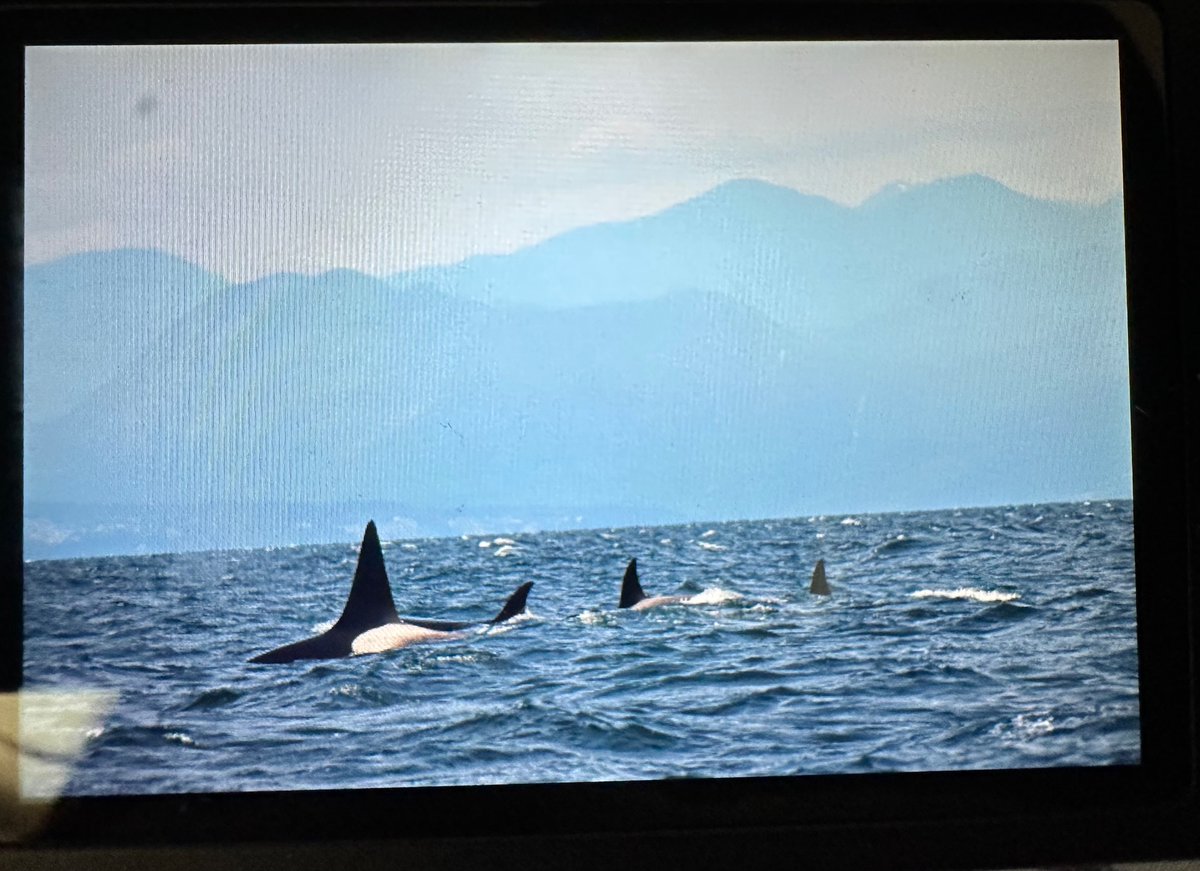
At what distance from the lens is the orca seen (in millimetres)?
1345

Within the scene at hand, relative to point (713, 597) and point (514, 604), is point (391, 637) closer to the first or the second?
point (514, 604)

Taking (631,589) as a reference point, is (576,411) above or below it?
above

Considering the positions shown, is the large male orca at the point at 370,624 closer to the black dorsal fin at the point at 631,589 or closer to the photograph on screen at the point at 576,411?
the photograph on screen at the point at 576,411

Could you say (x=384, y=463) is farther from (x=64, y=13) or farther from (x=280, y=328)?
(x=64, y=13)

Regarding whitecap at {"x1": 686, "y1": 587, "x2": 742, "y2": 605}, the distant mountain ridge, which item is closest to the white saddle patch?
the distant mountain ridge

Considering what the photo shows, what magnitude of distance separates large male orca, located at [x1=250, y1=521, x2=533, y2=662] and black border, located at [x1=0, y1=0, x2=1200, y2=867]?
17 centimetres

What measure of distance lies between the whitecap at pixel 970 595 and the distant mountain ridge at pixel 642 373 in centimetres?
11

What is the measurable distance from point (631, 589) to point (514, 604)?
0.48ft

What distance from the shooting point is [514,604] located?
1363 mm

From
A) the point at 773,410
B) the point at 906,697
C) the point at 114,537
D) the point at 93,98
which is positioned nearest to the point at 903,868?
the point at 906,697

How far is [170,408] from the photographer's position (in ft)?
4.43

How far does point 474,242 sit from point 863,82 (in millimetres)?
Result: 531

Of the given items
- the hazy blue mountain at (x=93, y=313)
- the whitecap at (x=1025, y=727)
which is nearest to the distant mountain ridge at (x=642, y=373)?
the hazy blue mountain at (x=93, y=313)

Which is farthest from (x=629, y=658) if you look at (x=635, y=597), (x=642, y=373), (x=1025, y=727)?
(x=1025, y=727)
